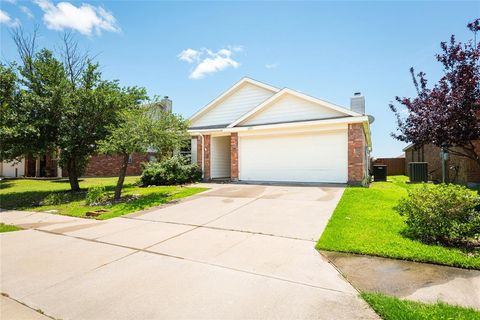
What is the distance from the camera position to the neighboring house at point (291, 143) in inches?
502

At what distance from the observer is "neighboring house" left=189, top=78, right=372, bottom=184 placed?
12742 mm

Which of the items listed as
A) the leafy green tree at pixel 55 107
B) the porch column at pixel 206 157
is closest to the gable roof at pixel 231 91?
the porch column at pixel 206 157

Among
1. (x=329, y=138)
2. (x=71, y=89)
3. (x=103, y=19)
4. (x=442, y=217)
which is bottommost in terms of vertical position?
(x=442, y=217)

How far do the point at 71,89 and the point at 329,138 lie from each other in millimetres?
13116

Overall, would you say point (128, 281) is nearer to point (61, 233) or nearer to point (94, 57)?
point (61, 233)

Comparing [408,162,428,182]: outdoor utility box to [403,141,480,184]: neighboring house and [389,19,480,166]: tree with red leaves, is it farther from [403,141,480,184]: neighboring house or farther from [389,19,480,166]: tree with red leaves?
[389,19,480,166]: tree with red leaves

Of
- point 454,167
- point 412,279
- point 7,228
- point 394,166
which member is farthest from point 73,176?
point 394,166

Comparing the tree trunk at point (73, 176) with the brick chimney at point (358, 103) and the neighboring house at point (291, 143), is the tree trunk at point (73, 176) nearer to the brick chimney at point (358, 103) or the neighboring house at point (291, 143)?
the neighboring house at point (291, 143)

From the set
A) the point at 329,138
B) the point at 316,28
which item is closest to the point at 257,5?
the point at 316,28

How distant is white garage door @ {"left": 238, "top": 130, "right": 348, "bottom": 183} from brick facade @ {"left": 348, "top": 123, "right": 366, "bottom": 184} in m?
0.27

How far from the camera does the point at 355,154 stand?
12.5 metres

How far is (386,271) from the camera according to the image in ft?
12.7

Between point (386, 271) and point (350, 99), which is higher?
point (350, 99)

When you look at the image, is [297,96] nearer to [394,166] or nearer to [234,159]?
[234,159]
